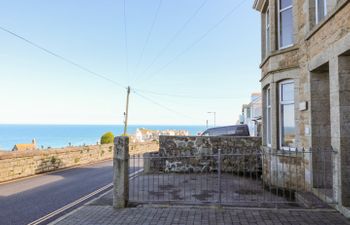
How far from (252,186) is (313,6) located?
244 inches

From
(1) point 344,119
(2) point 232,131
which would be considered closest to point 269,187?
(1) point 344,119

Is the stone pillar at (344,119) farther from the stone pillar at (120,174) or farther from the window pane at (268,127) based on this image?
the stone pillar at (120,174)

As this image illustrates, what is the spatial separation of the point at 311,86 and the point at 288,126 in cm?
202

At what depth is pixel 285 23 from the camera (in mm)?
9078

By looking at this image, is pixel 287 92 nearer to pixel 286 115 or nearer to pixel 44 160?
pixel 286 115

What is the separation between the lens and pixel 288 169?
27.1 feet

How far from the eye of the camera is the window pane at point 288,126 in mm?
8555

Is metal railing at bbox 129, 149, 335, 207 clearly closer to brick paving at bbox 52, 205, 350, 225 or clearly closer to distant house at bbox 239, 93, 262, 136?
brick paving at bbox 52, 205, 350, 225

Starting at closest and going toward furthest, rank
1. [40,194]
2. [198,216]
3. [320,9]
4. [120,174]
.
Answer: [198,216]
[120,174]
[320,9]
[40,194]

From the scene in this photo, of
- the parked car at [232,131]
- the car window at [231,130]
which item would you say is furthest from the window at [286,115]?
the car window at [231,130]

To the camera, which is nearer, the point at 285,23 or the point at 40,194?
the point at 40,194

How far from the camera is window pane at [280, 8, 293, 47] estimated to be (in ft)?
29.0

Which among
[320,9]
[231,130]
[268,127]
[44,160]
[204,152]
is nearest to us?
[320,9]

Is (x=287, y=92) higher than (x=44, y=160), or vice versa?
(x=287, y=92)
